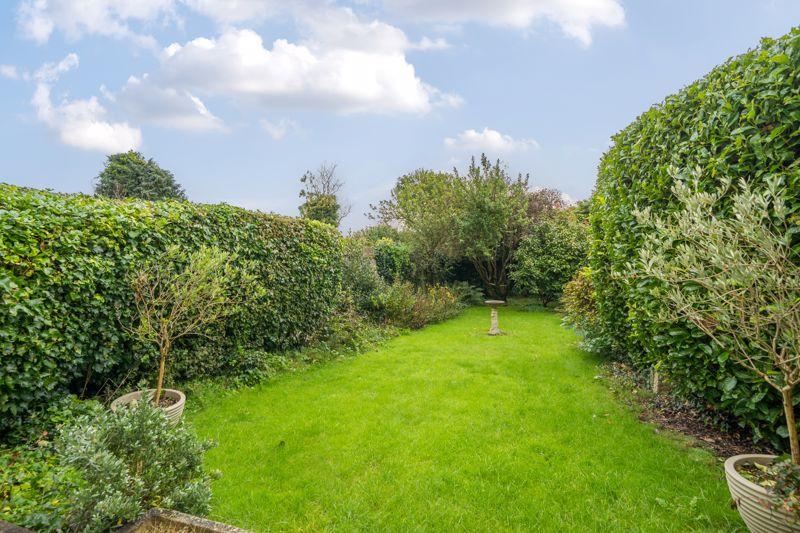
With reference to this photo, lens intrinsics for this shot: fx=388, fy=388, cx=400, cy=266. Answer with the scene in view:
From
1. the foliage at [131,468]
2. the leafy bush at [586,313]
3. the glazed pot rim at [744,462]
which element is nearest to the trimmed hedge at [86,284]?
the foliage at [131,468]

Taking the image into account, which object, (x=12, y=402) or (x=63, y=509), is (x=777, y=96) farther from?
(x=12, y=402)

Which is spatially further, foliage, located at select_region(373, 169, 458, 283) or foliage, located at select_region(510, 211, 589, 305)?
foliage, located at select_region(373, 169, 458, 283)

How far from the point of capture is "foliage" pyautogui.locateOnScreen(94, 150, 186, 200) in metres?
24.6

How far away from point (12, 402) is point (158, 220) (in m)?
2.38

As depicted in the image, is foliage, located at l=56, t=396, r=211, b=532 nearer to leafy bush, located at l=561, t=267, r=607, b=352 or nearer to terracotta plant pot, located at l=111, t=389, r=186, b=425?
terracotta plant pot, located at l=111, t=389, r=186, b=425

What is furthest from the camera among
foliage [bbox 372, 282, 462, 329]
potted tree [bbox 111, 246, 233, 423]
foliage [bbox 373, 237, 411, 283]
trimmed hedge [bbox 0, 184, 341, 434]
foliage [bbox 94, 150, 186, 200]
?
foliage [bbox 94, 150, 186, 200]

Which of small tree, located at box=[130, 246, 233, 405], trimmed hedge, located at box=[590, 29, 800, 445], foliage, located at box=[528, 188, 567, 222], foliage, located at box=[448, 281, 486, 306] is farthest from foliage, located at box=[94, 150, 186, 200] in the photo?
trimmed hedge, located at box=[590, 29, 800, 445]

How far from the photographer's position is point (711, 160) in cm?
317

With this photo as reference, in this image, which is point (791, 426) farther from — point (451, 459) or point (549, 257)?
point (549, 257)

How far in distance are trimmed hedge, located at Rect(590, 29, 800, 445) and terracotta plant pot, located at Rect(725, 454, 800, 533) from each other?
941 millimetres

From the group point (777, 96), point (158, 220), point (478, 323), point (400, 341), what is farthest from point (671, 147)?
point (478, 323)

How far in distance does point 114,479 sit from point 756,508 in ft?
12.3

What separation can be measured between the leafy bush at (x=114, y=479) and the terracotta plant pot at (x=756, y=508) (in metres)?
3.33

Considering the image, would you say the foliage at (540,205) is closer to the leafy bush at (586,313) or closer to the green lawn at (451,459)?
the leafy bush at (586,313)
